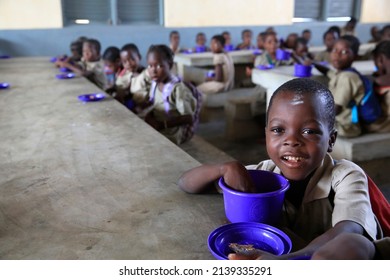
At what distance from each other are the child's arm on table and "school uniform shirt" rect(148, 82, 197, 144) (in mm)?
1310

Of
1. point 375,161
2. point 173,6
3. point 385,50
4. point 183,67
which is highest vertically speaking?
point 173,6

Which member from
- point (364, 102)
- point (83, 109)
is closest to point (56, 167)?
point (83, 109)

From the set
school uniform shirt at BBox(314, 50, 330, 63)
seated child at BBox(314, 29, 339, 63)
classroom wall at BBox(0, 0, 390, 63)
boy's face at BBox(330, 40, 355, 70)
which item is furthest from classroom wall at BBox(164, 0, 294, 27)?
boy's face at BBox(330, 40, 355, 70)

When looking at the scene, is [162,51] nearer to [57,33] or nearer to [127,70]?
[127,70]

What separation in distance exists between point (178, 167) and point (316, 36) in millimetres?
7226

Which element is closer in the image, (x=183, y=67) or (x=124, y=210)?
(x=124, y=210)

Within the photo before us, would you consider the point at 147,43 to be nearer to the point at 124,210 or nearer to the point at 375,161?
the point at 375,161

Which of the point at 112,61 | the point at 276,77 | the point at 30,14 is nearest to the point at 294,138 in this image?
the point at 276,77

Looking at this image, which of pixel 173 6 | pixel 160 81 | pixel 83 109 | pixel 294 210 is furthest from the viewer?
pixel 173 6

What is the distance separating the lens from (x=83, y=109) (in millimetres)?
2227

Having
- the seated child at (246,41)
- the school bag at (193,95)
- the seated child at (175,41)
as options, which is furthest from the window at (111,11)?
the school bag at (193,95)

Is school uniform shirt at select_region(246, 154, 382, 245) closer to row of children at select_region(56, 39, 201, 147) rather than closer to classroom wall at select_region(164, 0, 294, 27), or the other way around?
row of children at select_region(56, 39, 201, 147)

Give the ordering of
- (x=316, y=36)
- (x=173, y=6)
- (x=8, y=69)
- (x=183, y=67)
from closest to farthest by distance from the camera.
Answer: (x=8, y=69) < (x=183, y=67) < (x=173, y=6) < (x=316, y=36)

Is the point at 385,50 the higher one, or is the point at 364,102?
the point at 385,50
